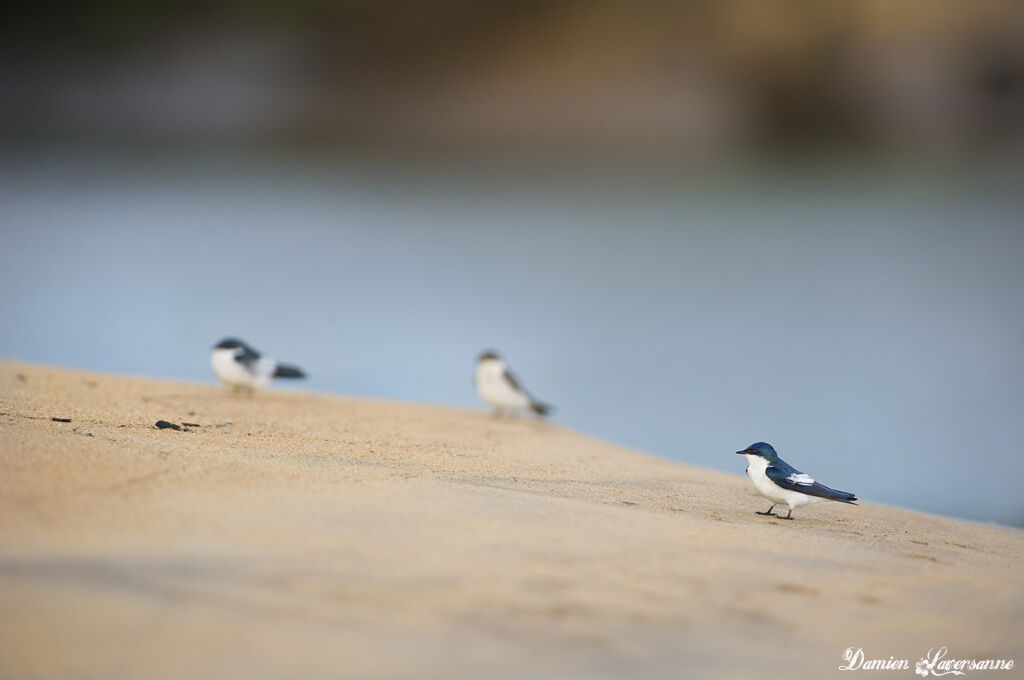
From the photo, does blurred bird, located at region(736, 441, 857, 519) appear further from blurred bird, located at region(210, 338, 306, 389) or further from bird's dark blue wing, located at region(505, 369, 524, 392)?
blurred bird, located at region(210, 338, 306, 389)

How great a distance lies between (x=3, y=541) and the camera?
209 cm

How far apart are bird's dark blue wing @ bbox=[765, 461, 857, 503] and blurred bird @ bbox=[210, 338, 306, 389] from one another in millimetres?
3615

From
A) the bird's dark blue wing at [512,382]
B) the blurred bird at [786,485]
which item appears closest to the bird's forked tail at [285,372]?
the bird's dark blue wing at [512,382]

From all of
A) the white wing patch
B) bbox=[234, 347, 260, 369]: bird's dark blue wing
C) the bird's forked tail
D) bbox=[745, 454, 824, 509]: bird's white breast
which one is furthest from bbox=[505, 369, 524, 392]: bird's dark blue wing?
the white wing patch

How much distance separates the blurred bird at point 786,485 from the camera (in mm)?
3432

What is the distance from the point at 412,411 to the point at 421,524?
3315mm

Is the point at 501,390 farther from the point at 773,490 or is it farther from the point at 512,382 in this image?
the point at 773,490

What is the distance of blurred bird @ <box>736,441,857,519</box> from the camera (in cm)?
343

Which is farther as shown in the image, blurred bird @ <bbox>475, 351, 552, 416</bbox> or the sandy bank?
blurred bird @ <bbox>475, 351, 552, 416</bbox>

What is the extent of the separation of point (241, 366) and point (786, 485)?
146 inches

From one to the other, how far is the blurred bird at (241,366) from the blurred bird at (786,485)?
352cm

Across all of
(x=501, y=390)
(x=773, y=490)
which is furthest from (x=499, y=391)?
(x=773, y=490)

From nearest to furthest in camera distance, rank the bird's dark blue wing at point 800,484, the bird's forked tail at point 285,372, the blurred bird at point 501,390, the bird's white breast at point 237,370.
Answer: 1. the bird's dark blue wing at point 800,484
2. the bird's white breast at point 237,370
3. the bird's forked tail at point 285,372
4. the blurred bird at point 501,390

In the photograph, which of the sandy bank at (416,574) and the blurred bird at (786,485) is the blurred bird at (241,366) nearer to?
the sandy bank at (416,574)
